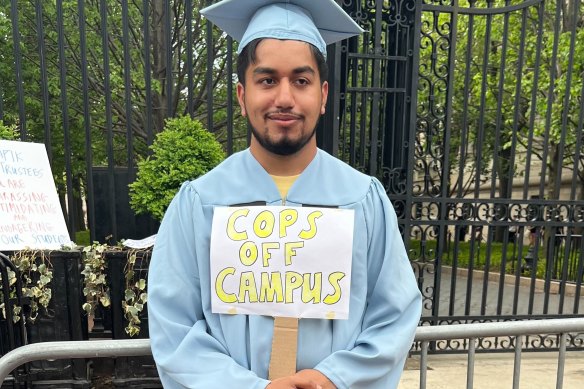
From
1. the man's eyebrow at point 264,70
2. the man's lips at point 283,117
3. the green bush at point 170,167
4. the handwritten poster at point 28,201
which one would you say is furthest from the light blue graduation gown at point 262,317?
the handwritten poster at point 28,201

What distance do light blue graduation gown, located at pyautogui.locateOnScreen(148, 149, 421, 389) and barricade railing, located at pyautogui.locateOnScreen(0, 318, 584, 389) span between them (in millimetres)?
312

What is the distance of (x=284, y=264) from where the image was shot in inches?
53.0

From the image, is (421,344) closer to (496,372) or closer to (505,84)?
(496,372)

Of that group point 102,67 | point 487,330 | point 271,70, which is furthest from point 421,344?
point 102,67

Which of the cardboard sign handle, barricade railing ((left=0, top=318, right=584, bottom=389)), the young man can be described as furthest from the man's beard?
barricade railing ((left=0, top=318, right=584, bottom=389))

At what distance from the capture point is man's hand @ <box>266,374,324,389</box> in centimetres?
126

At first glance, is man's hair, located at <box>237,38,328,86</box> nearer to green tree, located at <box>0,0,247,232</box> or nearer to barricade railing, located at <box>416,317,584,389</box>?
barricade railing, located at <box>416,317,584,389</box>

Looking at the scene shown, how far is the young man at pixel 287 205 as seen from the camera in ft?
4.25

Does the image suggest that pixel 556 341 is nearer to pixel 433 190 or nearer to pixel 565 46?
pixel 433 190

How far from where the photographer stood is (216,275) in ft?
4.40

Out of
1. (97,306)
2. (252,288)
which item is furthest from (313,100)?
(97,306)

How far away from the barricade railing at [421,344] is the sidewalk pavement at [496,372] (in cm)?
225

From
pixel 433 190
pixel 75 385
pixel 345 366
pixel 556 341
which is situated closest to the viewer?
pixel 345 366

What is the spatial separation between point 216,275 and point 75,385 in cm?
263
